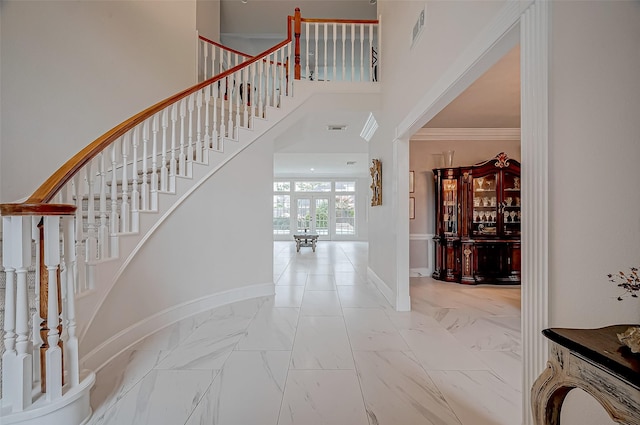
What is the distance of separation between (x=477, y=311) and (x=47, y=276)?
3857mm

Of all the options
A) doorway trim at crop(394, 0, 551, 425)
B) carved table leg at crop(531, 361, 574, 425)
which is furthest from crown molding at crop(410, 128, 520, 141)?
carved table leg at crop(531, 361, 574, 425)

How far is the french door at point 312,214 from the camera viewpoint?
12.3 meters

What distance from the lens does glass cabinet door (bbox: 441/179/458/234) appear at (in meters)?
4.96

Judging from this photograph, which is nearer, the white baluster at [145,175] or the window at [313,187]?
the white baluster at [145,175]

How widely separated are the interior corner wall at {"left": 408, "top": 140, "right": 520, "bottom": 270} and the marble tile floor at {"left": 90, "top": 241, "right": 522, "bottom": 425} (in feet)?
6.28

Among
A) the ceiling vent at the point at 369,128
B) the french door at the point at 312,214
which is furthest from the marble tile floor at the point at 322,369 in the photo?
the french door at the point at 312,214

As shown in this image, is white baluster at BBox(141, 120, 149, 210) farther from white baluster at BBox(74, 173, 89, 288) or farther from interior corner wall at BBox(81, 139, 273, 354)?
white baluster at BBox(74, 173, 89, 288)

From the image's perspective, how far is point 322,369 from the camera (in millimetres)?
2088

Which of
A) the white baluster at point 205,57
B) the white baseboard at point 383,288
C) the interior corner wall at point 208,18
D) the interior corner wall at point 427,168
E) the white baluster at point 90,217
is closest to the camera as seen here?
the white baluster at point 90,217

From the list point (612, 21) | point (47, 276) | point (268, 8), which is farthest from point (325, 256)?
point (612, 21)

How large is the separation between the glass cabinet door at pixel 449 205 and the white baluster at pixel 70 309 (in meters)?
4.93

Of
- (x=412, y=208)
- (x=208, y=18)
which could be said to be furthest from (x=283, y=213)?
(x=208, y=18)

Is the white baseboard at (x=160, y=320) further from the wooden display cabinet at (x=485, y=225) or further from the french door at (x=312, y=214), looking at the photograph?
the french door at (x=312, y=214)

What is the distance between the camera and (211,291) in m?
3.41
